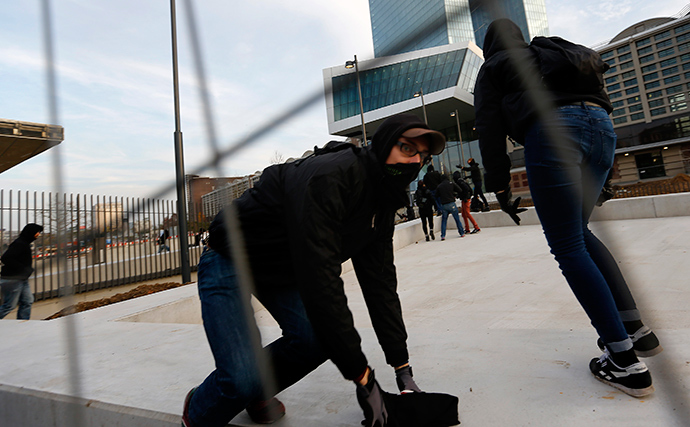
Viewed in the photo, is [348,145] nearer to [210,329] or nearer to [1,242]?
[210,329]

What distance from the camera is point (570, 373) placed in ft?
4.79

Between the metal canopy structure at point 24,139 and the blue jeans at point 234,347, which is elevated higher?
the metal canopy structure at point 24,139

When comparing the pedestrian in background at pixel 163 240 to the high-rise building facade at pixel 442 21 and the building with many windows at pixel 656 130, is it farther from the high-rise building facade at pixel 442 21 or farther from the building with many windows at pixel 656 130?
the building with many windows at pixel 656 130

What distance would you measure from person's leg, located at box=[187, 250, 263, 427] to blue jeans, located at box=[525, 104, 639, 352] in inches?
46.9

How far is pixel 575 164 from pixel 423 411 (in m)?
1.03

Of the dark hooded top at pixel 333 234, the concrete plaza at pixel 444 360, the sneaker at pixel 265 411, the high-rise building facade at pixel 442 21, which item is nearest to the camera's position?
the high-rise building facade at pixel 442 21

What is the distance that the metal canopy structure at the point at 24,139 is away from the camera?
2.97 ft

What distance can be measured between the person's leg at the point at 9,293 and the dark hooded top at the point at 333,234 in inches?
223

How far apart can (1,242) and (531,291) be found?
28.0 ft

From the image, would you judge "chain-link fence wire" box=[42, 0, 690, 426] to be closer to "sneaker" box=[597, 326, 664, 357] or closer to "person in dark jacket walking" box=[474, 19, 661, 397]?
"person in dark jacket walking" box=[474, 19, 661, 397]

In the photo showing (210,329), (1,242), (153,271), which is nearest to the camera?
(210,329)

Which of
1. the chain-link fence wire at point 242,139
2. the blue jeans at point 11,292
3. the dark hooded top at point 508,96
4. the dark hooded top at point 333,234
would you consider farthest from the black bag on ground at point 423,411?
the blue jeans at point 11,292

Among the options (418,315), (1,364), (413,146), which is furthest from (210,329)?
(418,315)

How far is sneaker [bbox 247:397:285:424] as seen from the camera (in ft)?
4.23
